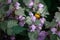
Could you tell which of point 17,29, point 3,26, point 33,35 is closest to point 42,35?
point 33,35

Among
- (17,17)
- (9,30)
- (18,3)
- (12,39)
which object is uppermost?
(18,3)

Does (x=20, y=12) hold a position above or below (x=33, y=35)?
above

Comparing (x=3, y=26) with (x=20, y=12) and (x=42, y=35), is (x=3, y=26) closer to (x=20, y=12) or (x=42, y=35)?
(x=20, y=12)

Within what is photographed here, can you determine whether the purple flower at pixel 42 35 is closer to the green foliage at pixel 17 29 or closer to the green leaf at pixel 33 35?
the green leaf at pixel 33 35

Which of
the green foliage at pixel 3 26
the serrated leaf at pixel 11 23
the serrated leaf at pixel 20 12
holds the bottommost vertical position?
the green foliage at pixel 3 26

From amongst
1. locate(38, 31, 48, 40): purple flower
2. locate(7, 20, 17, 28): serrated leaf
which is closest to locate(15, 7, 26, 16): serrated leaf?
locate(7, 20, 17, 28): serrated leaf

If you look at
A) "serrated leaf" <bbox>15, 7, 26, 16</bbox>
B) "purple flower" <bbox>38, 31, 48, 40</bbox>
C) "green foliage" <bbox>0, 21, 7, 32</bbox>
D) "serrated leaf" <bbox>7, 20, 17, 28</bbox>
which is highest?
"serrated leaf" <bbox>15, 7, 26, 16</bbox>

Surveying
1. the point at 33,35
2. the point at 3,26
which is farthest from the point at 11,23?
the point at 33,35

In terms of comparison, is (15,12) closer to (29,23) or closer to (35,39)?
(29,23)

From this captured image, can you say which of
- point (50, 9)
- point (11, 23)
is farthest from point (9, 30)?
point (50, 9)

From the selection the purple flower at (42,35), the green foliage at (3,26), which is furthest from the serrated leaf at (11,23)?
the purple flower at (42,35)

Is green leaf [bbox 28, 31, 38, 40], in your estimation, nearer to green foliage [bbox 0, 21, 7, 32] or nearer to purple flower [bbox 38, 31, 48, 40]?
purple flower [bbox 38, 31, 48, 40]
